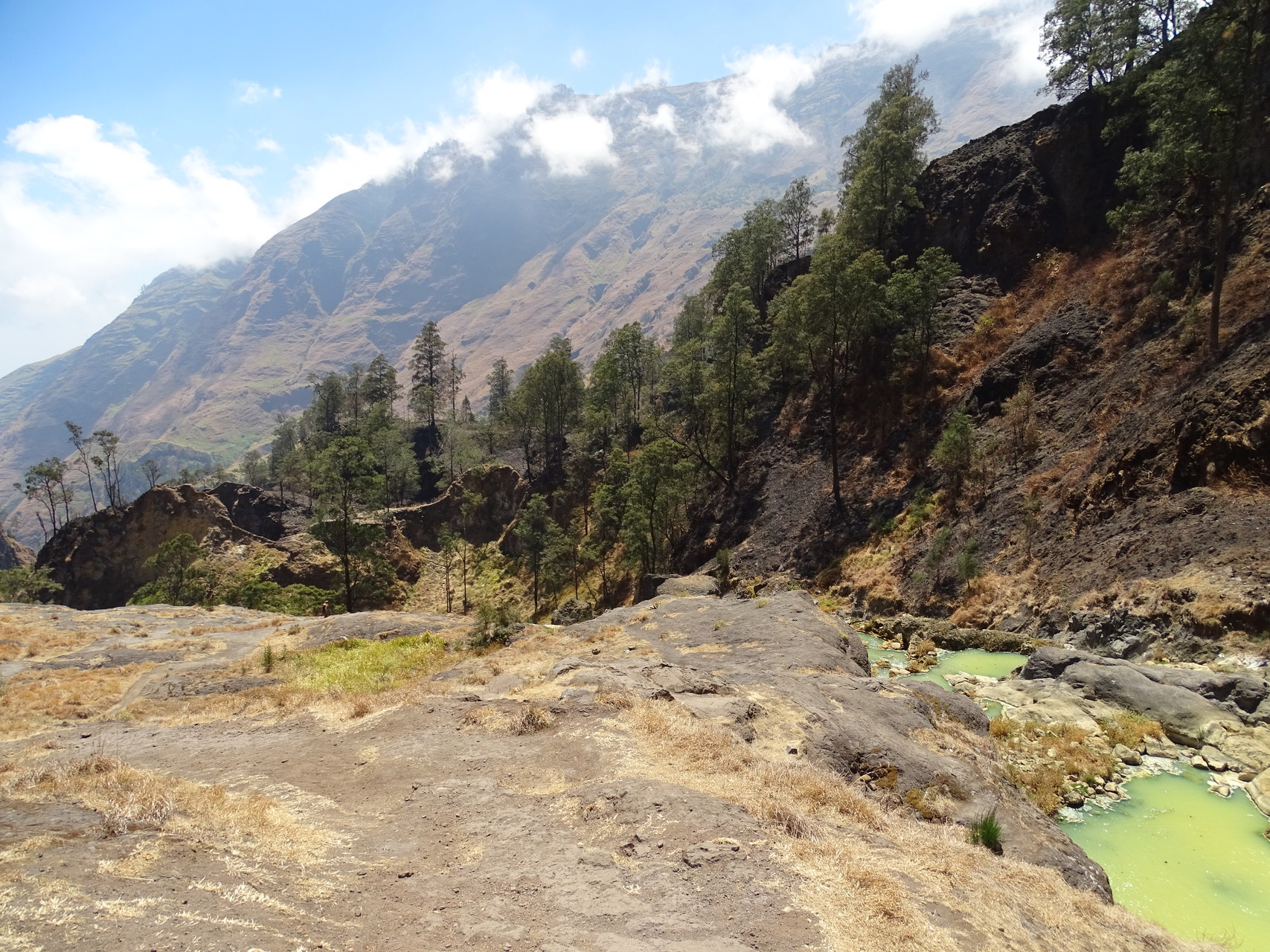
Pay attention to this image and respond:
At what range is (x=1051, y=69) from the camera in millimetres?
52875

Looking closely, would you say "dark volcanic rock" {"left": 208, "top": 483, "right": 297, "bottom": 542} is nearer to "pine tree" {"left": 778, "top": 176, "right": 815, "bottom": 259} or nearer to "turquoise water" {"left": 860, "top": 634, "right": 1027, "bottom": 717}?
"pine tree" {"left": 778, "top": 176, "right": 815, "bottom": 259}

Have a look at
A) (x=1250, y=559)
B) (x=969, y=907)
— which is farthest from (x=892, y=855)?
(x=1250, y=559)

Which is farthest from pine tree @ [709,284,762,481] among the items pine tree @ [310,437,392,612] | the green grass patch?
the green grass patch

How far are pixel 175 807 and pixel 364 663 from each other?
1200cm

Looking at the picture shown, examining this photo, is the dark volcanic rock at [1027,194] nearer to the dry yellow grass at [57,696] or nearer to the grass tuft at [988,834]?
the grass tuft at [988,834]

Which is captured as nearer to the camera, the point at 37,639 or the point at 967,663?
the point at 967,663

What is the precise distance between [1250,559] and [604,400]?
62.1m

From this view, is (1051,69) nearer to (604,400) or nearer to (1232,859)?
(604,400)

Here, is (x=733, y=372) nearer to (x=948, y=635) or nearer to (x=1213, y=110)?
(x=948, y=635)

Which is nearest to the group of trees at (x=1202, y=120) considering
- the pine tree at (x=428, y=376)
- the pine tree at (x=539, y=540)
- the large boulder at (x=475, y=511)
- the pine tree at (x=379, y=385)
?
the pine tree at (x=539, y=540)

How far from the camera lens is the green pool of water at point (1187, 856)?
1010 cm

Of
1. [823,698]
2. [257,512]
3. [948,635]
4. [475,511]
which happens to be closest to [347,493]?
[475,511]

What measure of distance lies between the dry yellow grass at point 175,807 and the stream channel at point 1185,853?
1218cm

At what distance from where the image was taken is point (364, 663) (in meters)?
19.5
